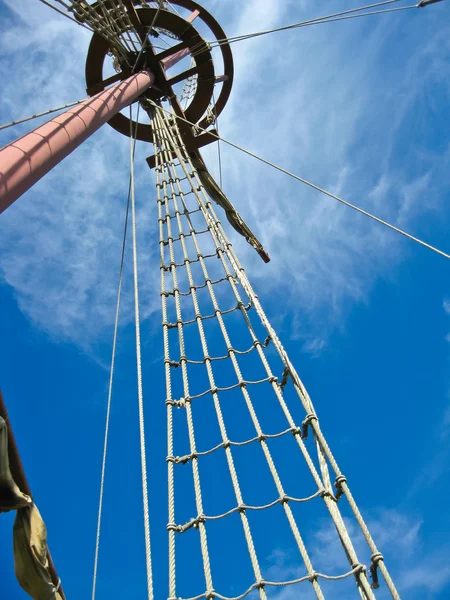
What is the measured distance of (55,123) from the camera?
14.2 ft

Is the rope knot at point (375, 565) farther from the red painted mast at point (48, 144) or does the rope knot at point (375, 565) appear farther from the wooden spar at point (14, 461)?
the red painted mast at point (48, 144)

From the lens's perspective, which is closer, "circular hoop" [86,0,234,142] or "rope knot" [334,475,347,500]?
"rope knot" [334,475,347,500]

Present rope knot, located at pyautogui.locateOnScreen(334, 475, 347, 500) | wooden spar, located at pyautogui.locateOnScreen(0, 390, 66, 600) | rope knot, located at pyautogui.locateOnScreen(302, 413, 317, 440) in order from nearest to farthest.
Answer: wooden spar, located at pyautogui.locateOnScreen(0, 390, 66, 600) → rope knot, located at pyautogui.locateOnScreen(334, 475, 347, 500) → rope knot, located at pyautogui.locateOnScreen(302, 413, 317, 440)

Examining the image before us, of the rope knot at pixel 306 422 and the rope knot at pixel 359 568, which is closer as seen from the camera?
the rope knot at pixel 359 568

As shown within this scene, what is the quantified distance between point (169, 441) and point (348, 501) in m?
1.39

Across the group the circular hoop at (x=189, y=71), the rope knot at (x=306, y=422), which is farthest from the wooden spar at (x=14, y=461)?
the circular hoop at (x=189, y=71)

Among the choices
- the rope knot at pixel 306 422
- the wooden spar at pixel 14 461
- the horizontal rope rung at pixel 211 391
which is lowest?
the wooden spar at pixel 14 461

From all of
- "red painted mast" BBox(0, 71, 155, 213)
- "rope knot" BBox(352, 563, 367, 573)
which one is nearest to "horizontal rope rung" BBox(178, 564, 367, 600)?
"rope knot" BBox(352, 563, 367, 573)

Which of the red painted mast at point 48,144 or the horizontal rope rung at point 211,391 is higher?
the red painted mast at point 48,144

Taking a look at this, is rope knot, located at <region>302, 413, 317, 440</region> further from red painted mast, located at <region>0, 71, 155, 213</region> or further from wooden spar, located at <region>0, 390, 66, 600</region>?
red painted mast, located at <region>0, 71, 155, 213</region>

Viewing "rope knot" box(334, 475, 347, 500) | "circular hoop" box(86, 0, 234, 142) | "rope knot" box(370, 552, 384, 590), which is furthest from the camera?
"circular hoop" box(86, 0, 234, 142)

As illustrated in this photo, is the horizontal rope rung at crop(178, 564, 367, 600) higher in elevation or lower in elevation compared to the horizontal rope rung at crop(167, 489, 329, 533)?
lower

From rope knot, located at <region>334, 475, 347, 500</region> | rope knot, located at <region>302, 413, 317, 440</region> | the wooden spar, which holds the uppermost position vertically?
rope knot, located at <region>302, 413, 317, 440</region>

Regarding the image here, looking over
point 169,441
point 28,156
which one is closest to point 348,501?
point 169,441
